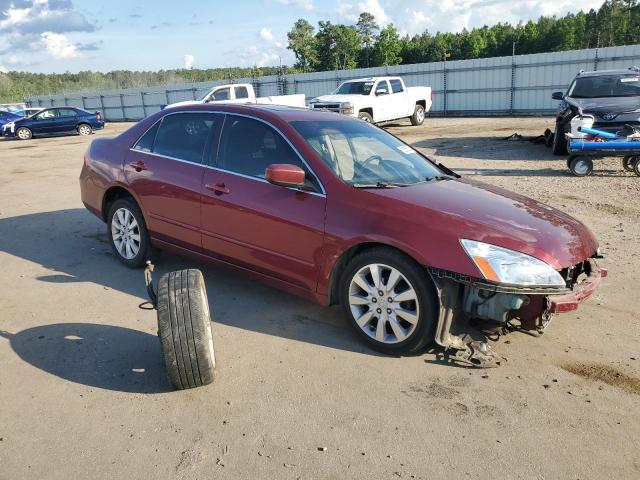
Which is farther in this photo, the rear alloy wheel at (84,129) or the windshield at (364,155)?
the rear alloy wheel at (84,129)

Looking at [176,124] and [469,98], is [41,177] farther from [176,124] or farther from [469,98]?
[469,98]

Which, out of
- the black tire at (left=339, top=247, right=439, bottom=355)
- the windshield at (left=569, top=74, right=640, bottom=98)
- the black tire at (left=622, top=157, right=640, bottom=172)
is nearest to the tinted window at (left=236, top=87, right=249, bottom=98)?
the windshield at (left=569, top=74, right=640, bottom=98)

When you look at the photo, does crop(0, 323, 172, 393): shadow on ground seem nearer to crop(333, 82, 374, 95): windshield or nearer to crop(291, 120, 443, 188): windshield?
crop(291, 120, 443, 188): windshield

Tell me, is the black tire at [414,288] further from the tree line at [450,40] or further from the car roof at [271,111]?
the tree line at [450,40]

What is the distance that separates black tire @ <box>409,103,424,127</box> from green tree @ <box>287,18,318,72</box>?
4010 centimetres

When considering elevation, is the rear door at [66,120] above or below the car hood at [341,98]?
below

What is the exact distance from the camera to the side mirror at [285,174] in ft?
12.7

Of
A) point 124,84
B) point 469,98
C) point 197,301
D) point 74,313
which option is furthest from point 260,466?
point 124,84

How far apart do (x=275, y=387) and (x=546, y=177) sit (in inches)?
327

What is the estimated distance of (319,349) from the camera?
3.88m

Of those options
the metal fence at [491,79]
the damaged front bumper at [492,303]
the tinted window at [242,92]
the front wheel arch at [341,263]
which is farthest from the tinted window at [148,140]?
the tinted window at [242,92]

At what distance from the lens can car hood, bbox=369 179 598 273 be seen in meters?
3.45

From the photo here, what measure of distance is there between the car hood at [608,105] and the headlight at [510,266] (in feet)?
27.8

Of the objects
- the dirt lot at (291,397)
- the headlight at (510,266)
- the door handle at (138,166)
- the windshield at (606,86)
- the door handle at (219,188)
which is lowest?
the dirt lot at (291,397)
